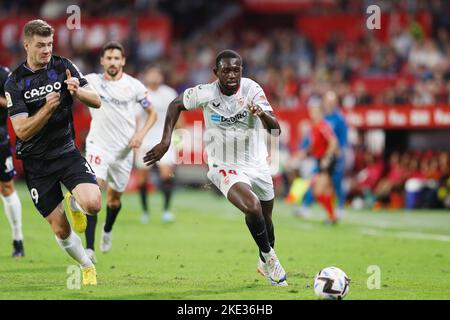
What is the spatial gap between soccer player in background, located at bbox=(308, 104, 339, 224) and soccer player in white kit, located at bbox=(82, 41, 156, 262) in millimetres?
6297

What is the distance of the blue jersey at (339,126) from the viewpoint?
19125 mm

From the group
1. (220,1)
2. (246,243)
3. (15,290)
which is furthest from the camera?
(220,1)

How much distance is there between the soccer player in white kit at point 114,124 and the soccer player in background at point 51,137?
273 centimetres

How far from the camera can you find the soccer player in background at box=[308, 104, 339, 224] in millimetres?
18703

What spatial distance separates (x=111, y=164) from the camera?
13.1 m

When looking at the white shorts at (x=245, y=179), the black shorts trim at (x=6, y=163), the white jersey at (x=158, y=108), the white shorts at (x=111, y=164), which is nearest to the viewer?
the white shorts at (x=245, y=179)

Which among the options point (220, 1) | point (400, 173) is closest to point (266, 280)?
point (400, 173)

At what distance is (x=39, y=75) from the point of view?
9.73 metres

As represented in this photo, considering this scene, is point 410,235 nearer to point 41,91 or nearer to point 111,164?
point 111,164

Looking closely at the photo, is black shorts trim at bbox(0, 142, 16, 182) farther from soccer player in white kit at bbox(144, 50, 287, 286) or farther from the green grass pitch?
soccer player in white kit at bbox(144, 50, 287, 286)

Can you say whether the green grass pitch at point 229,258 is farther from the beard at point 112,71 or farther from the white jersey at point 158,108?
the beard at point 112,71

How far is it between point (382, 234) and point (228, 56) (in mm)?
7693

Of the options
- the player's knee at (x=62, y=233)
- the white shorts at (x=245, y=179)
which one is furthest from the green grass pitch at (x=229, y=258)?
the white shorts at (x=245, y=179)
